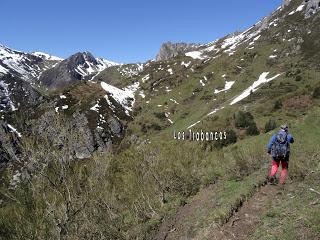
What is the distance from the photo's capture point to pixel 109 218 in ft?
64.4

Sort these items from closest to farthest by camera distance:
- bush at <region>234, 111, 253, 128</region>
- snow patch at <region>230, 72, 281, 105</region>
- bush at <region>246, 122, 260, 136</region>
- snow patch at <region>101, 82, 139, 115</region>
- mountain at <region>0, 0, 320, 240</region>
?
mountain at <region>0, 0, 320, 240</region> < bush at <region>246, 122, 260, 136</region> < bush at <region>234, 111, 253, 128</region> < snow patch at <region>230, 72, 281, 105</region> < snow patch at <region>101, 82, 139, 115</region>

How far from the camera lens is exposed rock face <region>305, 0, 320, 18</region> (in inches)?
6176

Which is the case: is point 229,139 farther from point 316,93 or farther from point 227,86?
point 227,86

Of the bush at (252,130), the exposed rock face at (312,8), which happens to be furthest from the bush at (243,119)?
the exposed rock face at (312,8)

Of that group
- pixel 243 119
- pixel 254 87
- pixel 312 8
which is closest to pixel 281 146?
pixel 243 119

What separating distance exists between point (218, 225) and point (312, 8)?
519ft

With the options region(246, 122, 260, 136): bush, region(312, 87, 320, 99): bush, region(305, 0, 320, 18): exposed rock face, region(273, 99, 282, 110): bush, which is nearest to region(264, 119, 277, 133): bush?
region(246, 122, 260, 136): bush

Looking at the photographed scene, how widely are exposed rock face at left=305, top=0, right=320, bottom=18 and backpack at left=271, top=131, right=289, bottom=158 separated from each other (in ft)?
497

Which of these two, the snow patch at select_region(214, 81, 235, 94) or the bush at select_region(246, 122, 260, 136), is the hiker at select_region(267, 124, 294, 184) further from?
the snow patch at select_region(214, 81, 235, 94)

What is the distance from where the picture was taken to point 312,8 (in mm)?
159000

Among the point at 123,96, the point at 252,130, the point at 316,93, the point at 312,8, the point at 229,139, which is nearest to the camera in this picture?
the point at 252,130

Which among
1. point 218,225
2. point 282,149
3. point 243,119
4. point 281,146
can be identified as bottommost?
point 243,119

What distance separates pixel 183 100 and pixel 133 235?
393 feet

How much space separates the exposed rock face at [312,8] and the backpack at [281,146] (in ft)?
497
